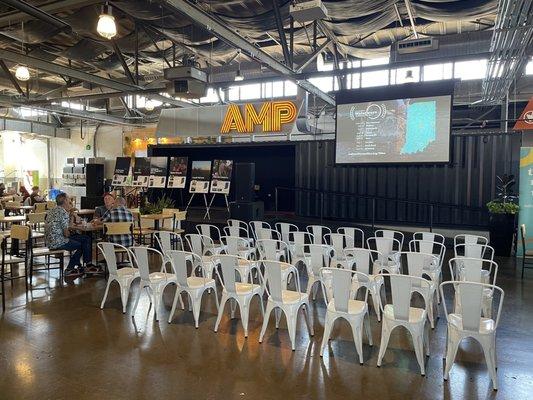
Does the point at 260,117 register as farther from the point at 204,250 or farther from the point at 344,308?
the point at 344,308

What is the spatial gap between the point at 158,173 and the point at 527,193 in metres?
9.50

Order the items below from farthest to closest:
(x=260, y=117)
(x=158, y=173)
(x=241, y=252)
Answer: (x=158, y=173) < (x=260, y=117) < (x=241, y=252)

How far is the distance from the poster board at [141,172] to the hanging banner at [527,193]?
31.6 ft

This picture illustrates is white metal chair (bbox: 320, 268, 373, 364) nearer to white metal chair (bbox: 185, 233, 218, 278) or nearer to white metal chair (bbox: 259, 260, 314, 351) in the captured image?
white metal chair (bbox: 259, 260, 314, 351)

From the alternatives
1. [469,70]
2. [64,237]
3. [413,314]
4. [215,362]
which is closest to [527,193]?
[469,70]

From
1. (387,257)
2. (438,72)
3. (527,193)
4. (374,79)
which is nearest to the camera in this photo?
(387,257)

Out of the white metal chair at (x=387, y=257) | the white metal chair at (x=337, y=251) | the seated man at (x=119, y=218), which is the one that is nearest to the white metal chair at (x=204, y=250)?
the seated man at (x=119, y=218)

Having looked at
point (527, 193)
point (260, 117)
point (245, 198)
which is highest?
point (260, 117)

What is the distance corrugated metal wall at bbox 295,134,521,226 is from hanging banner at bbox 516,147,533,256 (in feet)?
5.34

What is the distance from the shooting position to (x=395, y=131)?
8367mm

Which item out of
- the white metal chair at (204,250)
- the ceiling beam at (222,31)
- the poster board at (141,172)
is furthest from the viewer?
the poster board at (141,172)

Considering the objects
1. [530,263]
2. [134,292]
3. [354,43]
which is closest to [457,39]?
[354,43]

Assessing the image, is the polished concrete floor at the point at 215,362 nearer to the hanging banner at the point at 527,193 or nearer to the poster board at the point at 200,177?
the hanging banner at the point at 527,193

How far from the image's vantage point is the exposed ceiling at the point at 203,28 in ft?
21.1
